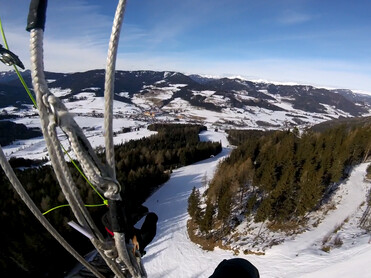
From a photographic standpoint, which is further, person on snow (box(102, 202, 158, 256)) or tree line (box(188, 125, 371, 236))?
tree line (box(188, 125, 371, 236))

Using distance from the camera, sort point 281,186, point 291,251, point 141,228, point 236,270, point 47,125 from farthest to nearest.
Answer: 1. point 281,186
2. point 291,251
3. point 141,228
4. point 236,270
5. point 47,125

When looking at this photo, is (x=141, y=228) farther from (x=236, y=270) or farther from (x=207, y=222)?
(x=207, y=222)

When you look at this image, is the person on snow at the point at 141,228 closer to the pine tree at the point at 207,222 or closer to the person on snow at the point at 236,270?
the person on snow at the point at 236,270

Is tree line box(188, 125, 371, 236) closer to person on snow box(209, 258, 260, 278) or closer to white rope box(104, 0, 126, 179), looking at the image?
person on snow box(209, 258, 260, 278)

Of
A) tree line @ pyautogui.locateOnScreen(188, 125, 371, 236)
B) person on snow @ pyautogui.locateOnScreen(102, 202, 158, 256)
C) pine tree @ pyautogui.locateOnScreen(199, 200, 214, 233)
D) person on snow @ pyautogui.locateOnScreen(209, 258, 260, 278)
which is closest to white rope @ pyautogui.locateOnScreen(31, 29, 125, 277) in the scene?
person on snow @ pyautogui.locateOnScreen(102, 202, 158, 256)

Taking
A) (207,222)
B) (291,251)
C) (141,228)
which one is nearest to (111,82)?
(141,228)

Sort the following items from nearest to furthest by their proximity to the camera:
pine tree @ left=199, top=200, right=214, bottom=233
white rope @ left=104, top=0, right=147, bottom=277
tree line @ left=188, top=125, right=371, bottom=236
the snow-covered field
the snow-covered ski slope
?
1. white rope @ left=104, top=0, right=147, bottom=277
2. the snow-covered field
3. the snow-covered ski slope
4. pine tree @ left=199, top=200, right=214, bottom=233
5. tree line @ left=188, top=125, right=371, bottom=236
